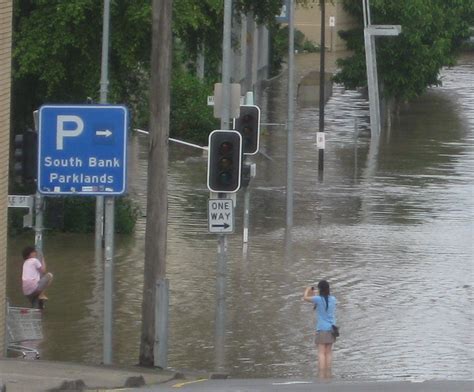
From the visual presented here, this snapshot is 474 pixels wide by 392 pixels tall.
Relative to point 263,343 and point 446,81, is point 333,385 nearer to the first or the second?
point 263,343

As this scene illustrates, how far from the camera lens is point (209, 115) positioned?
47.1 metres

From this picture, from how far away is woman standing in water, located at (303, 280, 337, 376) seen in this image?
15.9 metres

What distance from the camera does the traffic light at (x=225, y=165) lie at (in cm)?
1745

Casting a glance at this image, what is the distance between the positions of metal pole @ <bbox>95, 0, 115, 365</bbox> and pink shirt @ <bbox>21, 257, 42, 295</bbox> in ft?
3.84

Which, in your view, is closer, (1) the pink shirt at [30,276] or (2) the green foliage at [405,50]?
(1) the pink shirt at [30,276]

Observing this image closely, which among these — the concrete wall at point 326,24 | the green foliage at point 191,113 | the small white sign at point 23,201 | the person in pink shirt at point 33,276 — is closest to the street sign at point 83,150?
the small white sign at point 23,201

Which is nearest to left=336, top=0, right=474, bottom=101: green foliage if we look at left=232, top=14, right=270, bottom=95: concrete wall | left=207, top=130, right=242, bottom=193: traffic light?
left=232, top=14, right=270, bottom=95: concrete wall

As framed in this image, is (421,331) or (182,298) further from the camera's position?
(182,298)

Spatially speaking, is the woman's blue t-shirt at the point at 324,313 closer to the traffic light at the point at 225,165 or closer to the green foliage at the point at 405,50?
the traffic light at the point at 225,165

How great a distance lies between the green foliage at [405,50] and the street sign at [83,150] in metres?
39.6

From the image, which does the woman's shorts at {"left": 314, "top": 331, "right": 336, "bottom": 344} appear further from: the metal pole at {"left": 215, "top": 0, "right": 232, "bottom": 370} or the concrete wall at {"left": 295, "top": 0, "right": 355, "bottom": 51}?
the concrete wall at {"left": 295, "top": 0, "right": 355, "bottom": 51}

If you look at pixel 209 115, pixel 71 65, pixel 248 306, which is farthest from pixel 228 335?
pixel 209 115

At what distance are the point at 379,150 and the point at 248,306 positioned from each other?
2932 centimetres

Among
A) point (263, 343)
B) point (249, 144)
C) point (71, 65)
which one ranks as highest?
point (71, 65)
